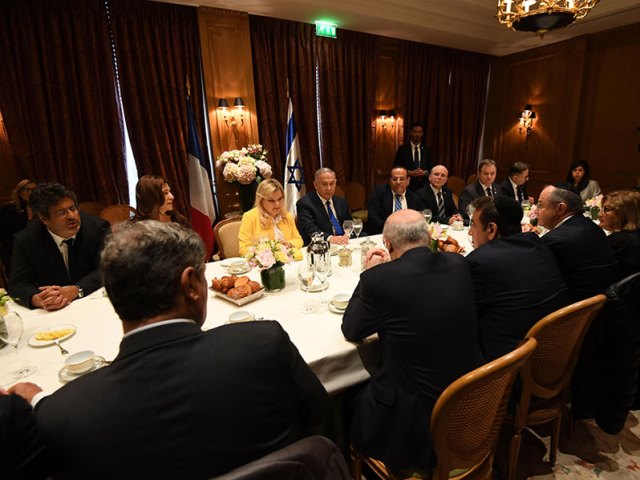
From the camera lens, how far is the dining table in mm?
1549

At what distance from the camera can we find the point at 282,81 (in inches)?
217

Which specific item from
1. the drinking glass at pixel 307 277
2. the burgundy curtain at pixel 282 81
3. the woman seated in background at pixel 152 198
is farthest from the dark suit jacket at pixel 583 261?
the burgundy curtain at pixel 282 81

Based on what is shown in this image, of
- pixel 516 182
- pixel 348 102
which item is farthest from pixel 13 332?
pixel 348 102

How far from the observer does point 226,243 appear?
325cm

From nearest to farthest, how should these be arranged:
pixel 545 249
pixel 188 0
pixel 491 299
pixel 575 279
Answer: pixel 491 299, pixel 545 249, pixel 575 279, pixel 188 0

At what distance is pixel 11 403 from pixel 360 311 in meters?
1.12

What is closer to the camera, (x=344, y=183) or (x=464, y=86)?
(x=344, y=183)

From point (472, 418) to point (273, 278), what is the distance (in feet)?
4.10

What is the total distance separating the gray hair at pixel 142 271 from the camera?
901mm

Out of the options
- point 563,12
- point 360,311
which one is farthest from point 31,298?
point 563,12

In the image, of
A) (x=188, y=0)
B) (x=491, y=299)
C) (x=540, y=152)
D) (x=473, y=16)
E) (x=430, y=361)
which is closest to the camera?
A: (x=430, y=361)

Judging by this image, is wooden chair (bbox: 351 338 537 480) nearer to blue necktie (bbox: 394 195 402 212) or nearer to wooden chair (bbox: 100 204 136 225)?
blue necktie (bbox: 394 195 402 212)

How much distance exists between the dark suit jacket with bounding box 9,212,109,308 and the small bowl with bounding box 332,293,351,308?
59.8 inches

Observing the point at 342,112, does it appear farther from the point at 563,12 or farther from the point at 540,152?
the point at 540,152
